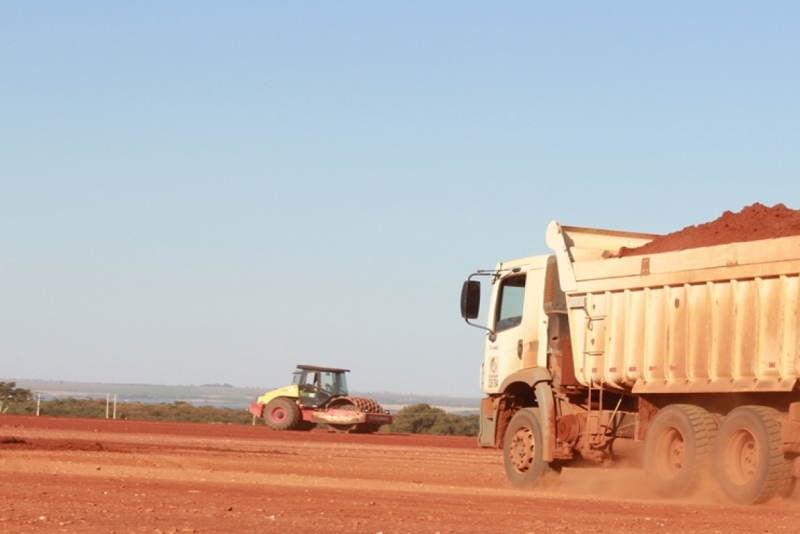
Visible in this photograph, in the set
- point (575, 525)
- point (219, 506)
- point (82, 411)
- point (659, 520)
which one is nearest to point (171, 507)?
point (219, 506)

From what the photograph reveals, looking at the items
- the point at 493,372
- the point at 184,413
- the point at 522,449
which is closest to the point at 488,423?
the point at 493,372

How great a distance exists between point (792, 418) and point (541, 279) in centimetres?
546

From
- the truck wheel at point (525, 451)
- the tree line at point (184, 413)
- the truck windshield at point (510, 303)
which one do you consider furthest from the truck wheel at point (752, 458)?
the tree line at point (184, 413)

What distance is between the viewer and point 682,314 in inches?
611

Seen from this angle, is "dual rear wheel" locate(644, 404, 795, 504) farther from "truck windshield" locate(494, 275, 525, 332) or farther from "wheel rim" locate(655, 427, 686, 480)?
"truck windshield" locate(494, 275, 525, 332)

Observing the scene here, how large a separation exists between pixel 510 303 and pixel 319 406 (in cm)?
2590

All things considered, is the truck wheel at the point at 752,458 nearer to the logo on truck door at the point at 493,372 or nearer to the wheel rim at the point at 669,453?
the wheel rim at the point at 669,453

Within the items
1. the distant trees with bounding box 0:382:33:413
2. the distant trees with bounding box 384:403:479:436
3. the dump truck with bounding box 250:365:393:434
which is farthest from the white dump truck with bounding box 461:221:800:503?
the distant trees with bounding box 0:382:33:413

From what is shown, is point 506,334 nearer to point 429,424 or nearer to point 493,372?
point 493,372

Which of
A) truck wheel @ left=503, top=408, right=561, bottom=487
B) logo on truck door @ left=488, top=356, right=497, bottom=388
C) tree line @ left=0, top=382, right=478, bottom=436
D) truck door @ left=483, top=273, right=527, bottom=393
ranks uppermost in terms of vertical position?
truck door @ left=483, top=273, right=527, bottom=393

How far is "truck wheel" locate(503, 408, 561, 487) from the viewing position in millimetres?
18000

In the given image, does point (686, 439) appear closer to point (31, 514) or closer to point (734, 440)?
point (734, 440)

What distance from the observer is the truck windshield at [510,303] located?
19.0 m

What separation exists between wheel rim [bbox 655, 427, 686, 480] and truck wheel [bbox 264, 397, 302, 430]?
28886 millimetres
